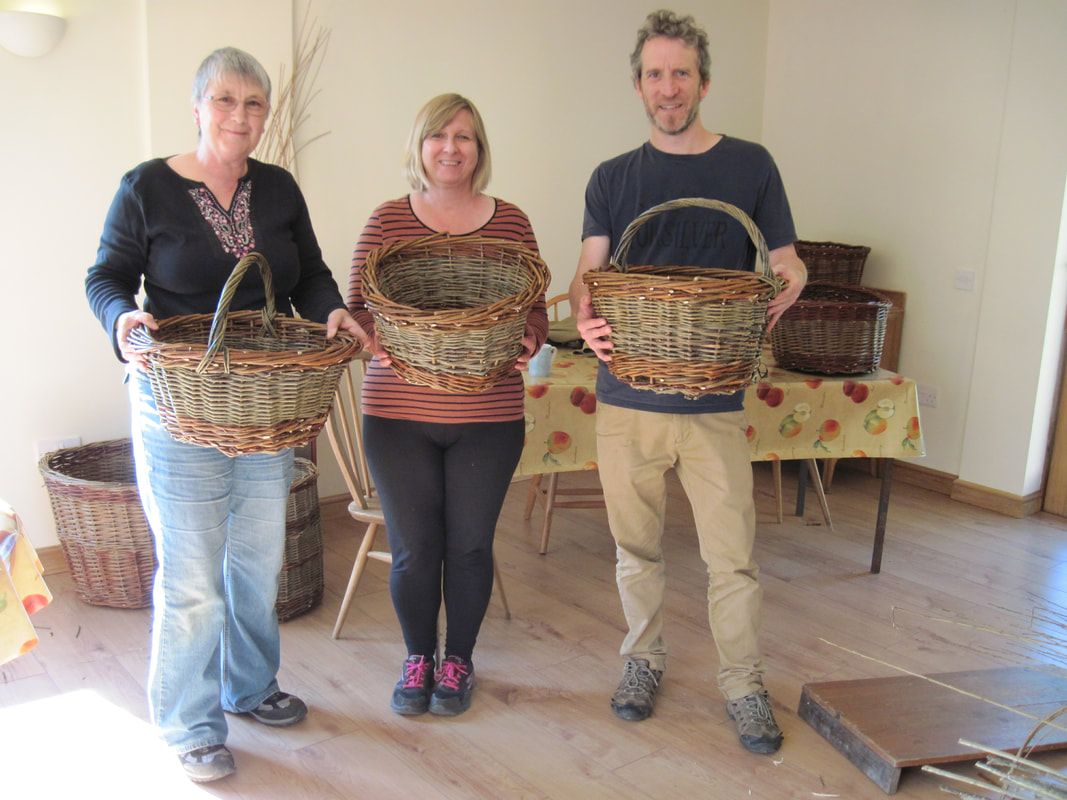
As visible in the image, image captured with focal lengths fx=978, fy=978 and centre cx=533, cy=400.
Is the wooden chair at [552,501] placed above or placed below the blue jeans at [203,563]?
below

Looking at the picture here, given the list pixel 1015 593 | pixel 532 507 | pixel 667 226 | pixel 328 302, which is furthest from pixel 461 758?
pixel 1015 593

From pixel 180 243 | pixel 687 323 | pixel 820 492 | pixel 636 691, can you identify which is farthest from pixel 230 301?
pixel 820 492

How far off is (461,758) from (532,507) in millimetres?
1626

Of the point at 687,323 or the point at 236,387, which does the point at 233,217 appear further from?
the point at 687,323

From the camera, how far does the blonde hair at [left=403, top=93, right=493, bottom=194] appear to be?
6.82 feet

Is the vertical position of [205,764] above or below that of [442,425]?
below

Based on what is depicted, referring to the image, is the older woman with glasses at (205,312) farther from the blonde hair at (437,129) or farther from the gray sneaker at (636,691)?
the gray sneaker at (636,691)

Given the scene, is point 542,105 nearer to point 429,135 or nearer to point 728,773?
point 429,135

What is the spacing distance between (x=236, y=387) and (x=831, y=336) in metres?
2.04

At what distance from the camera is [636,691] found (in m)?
2.40

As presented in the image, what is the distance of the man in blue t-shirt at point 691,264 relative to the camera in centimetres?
214

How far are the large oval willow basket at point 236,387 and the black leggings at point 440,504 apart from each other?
292 millimetres

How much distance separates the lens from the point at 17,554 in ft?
4.51

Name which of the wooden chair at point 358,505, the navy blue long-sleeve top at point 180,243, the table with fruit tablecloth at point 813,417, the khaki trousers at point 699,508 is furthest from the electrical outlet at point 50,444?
the khaki trousers at point 699,508
